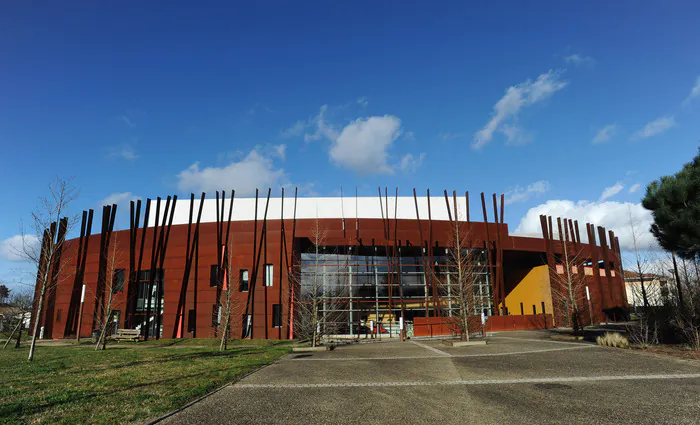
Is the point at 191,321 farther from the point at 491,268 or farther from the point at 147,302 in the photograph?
the point at 491,268

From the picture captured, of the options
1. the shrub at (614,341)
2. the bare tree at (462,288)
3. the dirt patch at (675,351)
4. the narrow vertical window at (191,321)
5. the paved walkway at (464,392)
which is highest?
the bare tree at (462,288)

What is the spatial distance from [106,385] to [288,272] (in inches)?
769

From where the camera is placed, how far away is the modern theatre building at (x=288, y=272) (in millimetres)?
29062

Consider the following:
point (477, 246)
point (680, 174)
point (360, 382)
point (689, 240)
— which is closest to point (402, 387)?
point (360, 382)

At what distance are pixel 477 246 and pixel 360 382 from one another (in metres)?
25.9

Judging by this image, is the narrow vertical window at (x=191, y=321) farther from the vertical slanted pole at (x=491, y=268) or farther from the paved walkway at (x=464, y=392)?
the vertical slanted pole at (x=491, y=268)

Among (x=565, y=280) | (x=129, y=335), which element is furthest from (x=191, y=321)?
(x=565, y=280)

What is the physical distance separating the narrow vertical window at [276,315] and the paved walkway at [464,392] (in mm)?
13328

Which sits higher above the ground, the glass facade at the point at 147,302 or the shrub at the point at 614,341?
the glass facade at the point at 147,302

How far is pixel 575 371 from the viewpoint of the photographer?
41.1ft

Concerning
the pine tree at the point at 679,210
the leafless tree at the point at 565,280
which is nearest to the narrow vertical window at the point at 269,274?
the pine tree at the point at 679,210

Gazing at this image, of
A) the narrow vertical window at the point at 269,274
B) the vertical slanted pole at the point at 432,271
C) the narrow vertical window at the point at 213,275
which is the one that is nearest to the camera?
the narrow vertical window at the point at 269,274

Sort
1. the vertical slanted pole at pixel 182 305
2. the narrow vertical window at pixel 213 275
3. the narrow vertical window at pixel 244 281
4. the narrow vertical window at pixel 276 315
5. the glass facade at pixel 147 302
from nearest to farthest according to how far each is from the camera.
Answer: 1. the narrow vertical window at pixel 276 315
2. the vertical slanted pole at pixel 182 305
3. the narrow vertical window at pixel 244 281
4. the narrow vertical window at pixel 213 275
5. the glass facade at pixel 147 302

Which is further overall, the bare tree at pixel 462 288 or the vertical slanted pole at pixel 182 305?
the vertical slanted pole at pixel 182 305
